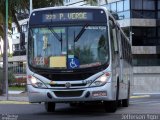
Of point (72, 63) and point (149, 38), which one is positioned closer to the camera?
point (72, 63)

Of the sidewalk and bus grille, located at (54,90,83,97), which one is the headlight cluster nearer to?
bus grille, located at (54,90,83,97)

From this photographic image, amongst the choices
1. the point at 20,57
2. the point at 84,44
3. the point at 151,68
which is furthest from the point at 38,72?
the point at 20,57

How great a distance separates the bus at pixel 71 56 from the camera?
56.1 feet

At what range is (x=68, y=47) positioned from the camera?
17422mm

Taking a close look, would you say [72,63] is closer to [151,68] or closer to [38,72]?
[38,72]

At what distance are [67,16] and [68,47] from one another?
1.11 metres

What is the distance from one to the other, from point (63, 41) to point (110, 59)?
1586 millimetres

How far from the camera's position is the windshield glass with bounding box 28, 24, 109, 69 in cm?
1730

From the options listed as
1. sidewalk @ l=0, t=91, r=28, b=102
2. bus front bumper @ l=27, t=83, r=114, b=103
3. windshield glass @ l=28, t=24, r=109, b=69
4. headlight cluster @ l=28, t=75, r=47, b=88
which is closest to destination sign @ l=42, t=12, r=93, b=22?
windshield glass @ l=28, t=24, r=109, b=69

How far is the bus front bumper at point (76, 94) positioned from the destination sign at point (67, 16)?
2.31 m

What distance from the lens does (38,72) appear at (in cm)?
1734

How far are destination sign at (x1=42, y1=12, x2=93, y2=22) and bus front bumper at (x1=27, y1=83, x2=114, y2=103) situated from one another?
2307 millimetres

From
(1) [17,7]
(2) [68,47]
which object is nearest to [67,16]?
(2) [68,47]

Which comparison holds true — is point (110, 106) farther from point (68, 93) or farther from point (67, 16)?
point (67, 16)
